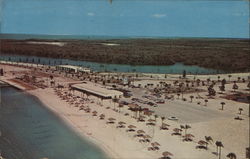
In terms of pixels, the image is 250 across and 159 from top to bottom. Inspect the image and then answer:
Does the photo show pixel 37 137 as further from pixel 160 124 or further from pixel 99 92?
pixel 99 92

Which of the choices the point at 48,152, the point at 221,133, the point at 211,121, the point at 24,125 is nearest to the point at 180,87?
the point at 211,121

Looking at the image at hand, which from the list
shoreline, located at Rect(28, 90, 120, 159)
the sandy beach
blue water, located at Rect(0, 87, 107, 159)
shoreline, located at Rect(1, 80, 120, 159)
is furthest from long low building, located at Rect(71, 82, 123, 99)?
blue water, located at Rect(0, 87, 107, 159)

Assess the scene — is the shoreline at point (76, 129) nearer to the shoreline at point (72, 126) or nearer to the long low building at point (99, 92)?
the shoreline at point (72, 126)

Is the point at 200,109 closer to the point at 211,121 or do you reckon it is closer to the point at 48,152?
the point at 211,121

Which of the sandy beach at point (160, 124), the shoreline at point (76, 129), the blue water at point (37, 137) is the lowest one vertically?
the blue water at point (37, 137)

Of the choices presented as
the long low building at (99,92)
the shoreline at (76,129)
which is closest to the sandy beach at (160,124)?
the shoreline at (76,129)
